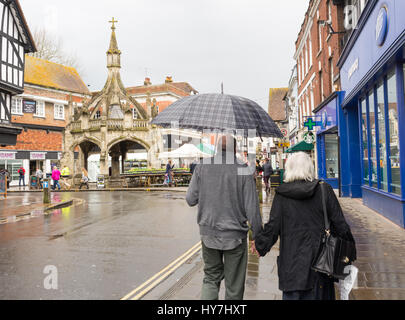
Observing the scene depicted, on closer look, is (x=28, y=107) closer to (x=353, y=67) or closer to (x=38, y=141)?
(x=38, y=141)

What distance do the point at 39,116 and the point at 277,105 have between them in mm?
27998

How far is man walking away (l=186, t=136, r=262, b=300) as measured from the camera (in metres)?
3.33

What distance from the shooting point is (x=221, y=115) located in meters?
4.26

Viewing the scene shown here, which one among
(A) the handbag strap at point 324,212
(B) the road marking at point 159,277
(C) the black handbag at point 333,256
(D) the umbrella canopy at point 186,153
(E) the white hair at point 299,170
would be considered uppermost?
(D) the umbrella canopy at point 186,153

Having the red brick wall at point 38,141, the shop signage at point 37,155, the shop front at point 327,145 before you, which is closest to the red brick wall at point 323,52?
the shop front at point 327,145

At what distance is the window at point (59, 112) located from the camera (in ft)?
119

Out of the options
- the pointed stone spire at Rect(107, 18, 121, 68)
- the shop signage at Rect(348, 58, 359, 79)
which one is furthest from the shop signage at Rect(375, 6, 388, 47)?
the pointed stone spire at Rect(107, 18, 121, 68)

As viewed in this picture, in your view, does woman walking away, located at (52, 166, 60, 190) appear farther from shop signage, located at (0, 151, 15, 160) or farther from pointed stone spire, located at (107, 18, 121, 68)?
pointed stone spire, located at (107, 18, 121, 68)

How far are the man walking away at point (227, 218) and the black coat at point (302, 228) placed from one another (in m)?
0.38

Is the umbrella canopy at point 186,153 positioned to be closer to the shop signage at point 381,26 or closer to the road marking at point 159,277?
the shop signage at point 381,26

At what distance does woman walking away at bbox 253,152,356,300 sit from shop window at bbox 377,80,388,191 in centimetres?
689

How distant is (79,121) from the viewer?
29.0 m
